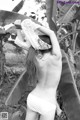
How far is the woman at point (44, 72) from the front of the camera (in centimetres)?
266

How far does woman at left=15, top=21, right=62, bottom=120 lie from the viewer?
105 inches

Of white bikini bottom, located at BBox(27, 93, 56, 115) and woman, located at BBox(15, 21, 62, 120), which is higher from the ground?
woman, located at BBox(15, 21, 62, 120)

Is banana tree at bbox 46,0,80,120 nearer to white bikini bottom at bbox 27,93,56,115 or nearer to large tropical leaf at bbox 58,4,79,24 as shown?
large tropical leaf at bbox 58,4,79,24

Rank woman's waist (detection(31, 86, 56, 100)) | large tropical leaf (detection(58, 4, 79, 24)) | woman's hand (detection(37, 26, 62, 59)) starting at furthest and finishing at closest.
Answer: large tropical leaf (detection(58, 4, 79, 24)), woman's waist (detection(31, 86, 56, 100)), woman's hand (detection(37, 26, 62, 59))

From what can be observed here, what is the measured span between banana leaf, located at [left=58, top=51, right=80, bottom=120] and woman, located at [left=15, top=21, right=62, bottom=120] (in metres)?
0.16

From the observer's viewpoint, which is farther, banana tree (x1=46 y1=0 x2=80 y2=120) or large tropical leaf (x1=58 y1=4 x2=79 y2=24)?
large tropical leaf (x1=58 y1=4 x2=79 y2=24)

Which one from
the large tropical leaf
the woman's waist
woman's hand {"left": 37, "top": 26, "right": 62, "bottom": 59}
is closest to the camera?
woman's hand {"left": 37, "top": 26, "right": 62, "bottom": 59}

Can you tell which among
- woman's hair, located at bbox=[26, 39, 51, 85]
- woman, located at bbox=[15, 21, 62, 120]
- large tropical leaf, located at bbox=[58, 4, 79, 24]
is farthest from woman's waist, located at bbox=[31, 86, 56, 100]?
large tropical leaf, located at bbox=[58, 4, 79, 24]

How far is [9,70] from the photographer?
4504mm

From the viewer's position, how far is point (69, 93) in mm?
2904

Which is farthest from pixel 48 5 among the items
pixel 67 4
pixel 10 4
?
pixel 10 4

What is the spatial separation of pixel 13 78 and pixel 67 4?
1.38 meters

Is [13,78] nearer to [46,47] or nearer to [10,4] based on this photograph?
[46,47]

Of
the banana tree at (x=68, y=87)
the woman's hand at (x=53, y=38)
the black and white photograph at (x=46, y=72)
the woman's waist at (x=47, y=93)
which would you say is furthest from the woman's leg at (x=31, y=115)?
the woman's hand at (x=53, y=38)
